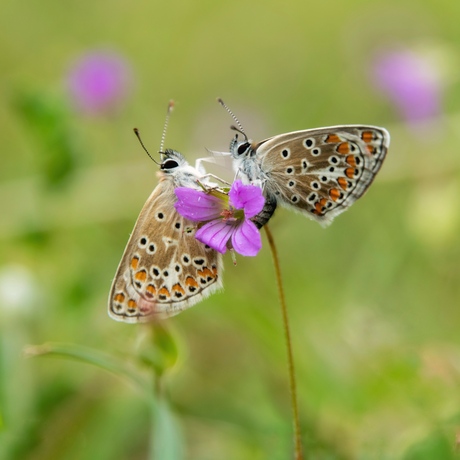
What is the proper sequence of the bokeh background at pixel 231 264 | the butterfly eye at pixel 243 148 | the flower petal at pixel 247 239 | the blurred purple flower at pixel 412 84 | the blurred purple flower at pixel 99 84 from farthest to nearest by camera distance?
the blurred purple flower at pixel 99 84, the blurred purple flower at pixel 412 84, the bokeh background at pixel 231 264, the butterfly eye at pixel 243 148, the flower petal at pixel 247 239

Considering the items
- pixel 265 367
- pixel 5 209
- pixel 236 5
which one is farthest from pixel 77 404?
pixel 236 5

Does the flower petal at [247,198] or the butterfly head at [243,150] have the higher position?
the butterfly head at [243,150]

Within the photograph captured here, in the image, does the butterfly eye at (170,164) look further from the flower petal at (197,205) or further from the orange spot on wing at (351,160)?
the orange spot on wing at (351,160)

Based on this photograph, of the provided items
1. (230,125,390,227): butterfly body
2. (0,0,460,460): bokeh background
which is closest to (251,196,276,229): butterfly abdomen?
(230,125,390,227): butterfly body

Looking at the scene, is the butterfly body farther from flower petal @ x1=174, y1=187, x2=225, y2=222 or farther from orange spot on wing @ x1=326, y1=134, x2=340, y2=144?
flower petal @ x1=174, y1=187, x2=225, y2=222

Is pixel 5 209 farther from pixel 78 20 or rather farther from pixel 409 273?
pixel 78 20

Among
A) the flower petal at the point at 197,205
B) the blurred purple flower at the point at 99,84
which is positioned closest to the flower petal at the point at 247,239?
the flower petal at the point at 197,205
